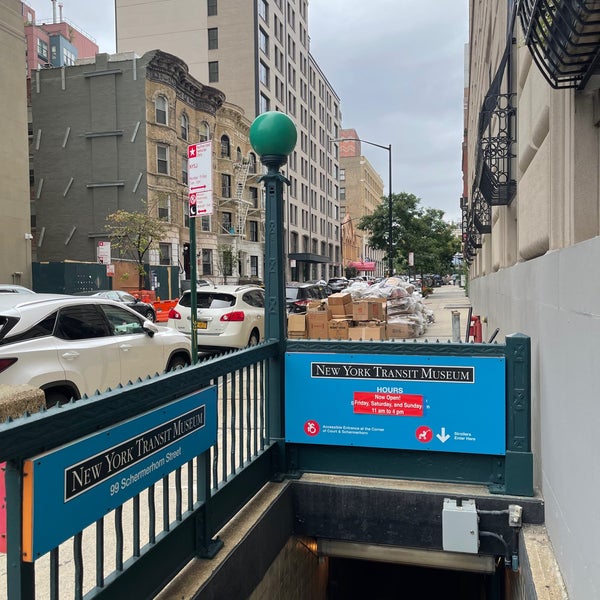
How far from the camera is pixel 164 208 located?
36688 millimetres

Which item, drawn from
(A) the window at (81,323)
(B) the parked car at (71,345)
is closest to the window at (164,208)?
(B) the parked car at (71,345)

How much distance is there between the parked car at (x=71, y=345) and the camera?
18.9ft

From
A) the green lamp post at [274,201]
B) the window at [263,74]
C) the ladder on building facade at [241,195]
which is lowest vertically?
the green lamp post at [274,201]

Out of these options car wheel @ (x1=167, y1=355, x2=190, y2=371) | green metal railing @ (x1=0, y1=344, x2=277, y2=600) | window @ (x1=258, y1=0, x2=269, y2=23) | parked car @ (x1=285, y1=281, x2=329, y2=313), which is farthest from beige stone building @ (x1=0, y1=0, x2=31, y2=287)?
green metal railing @ (x1=0, y1=344, x2=277, y2=600)

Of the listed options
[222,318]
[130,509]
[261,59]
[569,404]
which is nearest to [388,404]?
[569,404]

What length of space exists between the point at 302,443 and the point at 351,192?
102272mm

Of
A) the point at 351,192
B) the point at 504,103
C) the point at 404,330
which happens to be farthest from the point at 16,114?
the point at 351,192

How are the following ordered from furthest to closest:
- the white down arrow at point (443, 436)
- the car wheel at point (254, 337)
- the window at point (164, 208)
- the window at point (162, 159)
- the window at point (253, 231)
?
the window at point (253, 231)
the window at point (162, 159)
the window at point (164, 208)
the car wheel at point (254, 337)
the white down arrow at point (443, 436)

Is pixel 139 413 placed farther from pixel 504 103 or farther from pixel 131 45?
pixel 131 45

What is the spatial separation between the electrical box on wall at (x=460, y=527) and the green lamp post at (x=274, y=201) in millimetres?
1896

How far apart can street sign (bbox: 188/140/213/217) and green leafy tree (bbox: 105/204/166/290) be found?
80.9ft

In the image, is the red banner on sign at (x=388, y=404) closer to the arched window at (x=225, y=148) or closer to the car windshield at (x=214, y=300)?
the car windshield at (x=214, y=300)

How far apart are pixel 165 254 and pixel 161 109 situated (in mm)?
9490

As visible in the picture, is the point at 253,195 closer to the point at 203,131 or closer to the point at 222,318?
the point at 203,131
